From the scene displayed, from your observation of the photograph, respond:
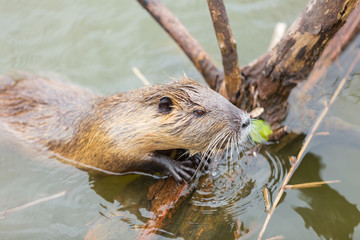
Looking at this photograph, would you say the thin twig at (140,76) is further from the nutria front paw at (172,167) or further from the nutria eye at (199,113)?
the nutria eye at (199,113)

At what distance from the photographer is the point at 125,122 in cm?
310

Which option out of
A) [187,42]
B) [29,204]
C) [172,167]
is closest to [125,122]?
[172,167]

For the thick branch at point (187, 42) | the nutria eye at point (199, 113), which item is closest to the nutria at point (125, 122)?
the nutria eye at point (199, 113)

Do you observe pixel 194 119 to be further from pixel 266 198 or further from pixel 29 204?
pixel 29 204

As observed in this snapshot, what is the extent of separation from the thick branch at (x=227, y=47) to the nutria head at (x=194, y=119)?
412 mm

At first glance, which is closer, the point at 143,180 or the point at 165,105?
the point at 165,105

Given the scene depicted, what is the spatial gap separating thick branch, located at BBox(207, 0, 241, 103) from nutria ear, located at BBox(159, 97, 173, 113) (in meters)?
0.65

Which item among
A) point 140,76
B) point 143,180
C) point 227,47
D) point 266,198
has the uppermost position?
point 227,47

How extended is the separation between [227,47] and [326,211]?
161 centimetres

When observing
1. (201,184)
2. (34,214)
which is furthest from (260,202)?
(34,214)

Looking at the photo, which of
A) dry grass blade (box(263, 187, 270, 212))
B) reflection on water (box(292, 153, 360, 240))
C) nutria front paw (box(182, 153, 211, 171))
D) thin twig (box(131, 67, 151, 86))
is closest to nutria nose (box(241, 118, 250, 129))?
nutria front paw (box(182, 153, 211, 171))

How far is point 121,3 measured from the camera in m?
5.91

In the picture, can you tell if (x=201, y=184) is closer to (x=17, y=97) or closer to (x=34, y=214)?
(x=34, y=214)

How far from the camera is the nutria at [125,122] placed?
2855mm
